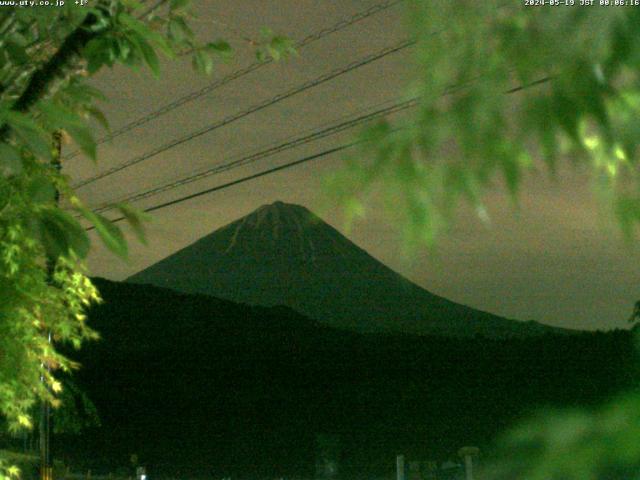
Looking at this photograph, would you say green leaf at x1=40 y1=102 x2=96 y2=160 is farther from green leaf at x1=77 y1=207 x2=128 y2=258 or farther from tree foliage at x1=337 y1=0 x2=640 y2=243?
tree foliage at x1=337 y1=0 x2=640 y2=243

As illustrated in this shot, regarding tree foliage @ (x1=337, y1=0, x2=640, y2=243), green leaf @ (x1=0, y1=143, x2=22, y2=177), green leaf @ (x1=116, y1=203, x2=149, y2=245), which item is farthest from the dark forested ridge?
tree foliage @ (x1=337, y1=0, x2=640, y2=243)

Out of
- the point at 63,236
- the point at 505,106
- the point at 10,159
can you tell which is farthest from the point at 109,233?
the point at 505,106

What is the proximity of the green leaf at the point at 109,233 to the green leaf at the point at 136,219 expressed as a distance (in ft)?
0.16

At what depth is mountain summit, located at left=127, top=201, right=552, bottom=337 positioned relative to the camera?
3164 inches

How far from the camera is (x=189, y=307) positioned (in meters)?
34.4

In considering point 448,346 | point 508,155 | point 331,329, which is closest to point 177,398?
point 331,329

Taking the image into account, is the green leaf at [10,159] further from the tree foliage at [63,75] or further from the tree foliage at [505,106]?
the tree foliage at [505,106]

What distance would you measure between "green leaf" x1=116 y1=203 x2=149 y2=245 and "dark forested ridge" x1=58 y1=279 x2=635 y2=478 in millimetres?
20043

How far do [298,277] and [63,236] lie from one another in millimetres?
83578

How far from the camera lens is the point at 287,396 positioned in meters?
26.7

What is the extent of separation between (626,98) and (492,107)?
90 millimetres

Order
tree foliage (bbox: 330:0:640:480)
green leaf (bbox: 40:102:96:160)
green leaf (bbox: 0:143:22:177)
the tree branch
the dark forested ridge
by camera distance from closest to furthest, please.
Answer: tree foliage (bbox: 330:0:640:480)
green leaf (bbox: 40:102:96:160)
green leaf (bbox: 0:143:22:177)
the tree branch
the dark forested ridge

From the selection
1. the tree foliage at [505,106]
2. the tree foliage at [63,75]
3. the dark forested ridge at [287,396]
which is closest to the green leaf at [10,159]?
the tree foliage at [63,75]

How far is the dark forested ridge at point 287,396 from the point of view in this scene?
2302cm
